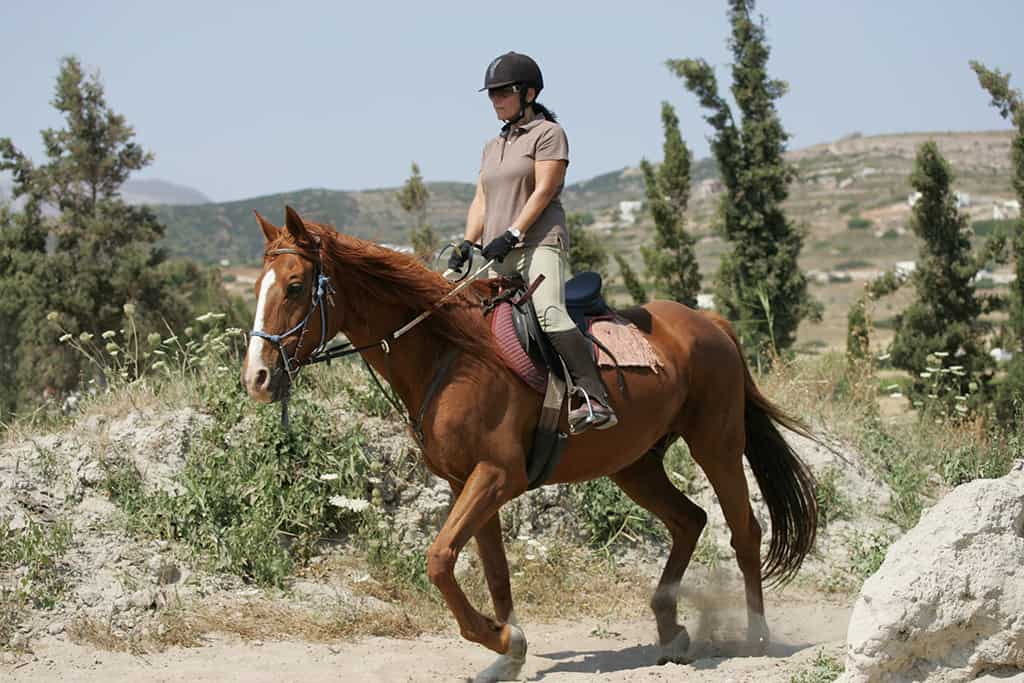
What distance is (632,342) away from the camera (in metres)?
6.99

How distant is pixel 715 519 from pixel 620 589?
5.08ft

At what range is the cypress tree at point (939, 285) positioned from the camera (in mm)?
A: 16391

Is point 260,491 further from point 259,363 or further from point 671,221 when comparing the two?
point 671,221

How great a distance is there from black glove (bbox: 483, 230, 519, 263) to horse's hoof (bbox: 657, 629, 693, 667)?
289 centimetres

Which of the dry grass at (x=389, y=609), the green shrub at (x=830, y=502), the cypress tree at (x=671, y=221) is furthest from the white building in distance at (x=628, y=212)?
the dry grass at (x=389, y=609)

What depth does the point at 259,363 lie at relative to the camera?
534cm

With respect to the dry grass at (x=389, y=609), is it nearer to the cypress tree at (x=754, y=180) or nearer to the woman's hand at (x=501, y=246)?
the woman's hand at (x=501, y=246)

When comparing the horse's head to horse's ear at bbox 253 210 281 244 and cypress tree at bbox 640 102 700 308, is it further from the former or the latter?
cypress tree at bbox 640 102 700 308

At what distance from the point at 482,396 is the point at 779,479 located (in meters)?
2.97

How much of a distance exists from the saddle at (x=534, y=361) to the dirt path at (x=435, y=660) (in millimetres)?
1258

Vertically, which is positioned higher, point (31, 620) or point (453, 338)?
point (453, 338)

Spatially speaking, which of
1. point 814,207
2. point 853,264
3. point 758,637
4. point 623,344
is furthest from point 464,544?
point 814,207

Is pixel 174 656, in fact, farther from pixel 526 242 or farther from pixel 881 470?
pixel 881 470

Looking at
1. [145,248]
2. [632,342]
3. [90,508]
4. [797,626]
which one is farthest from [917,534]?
[145,248]
